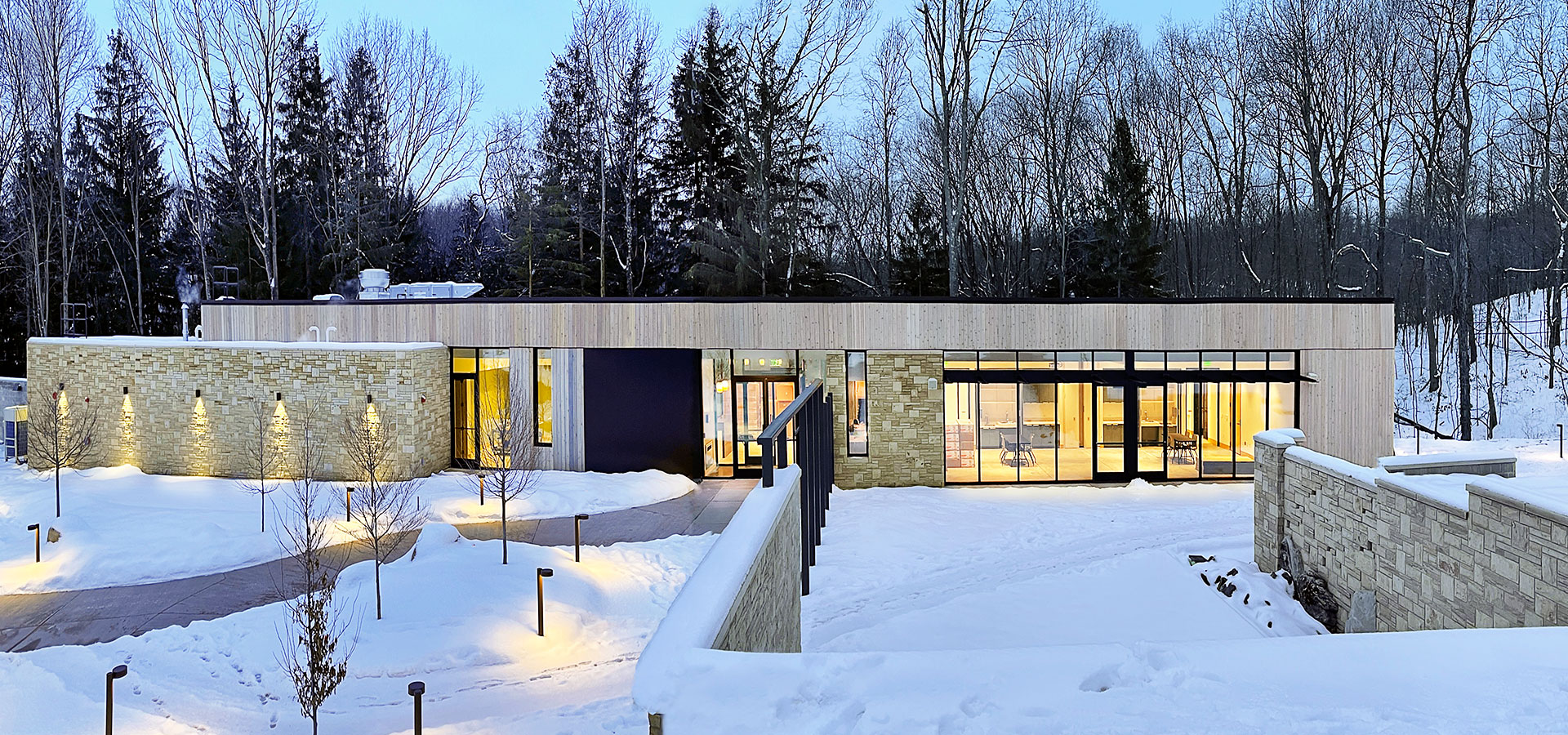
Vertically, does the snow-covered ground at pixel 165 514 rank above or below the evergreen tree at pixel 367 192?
below

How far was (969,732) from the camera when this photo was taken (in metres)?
2.91

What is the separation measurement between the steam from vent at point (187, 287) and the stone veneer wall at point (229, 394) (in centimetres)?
1368

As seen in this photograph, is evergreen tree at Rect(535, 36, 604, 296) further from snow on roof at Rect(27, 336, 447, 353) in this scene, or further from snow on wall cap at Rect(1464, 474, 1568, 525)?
snow on wall cap at Rect(1464, 474, 1568, 525)

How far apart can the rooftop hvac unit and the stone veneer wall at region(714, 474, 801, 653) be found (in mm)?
20212

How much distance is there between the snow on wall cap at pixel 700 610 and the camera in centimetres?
288

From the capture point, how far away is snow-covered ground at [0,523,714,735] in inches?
252

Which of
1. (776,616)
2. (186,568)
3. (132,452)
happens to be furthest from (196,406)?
(776,616)

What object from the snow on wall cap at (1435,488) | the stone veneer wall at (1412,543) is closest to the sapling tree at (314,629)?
the stone veneer wall at (1412,543)

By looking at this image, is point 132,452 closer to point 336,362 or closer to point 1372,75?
point 336,362

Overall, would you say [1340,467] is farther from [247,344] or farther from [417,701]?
[247,344]

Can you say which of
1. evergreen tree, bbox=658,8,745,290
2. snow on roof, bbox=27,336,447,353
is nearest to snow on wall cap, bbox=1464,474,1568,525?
snow on roof, bbox=27,336,447,353

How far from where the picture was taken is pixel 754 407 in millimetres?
15914

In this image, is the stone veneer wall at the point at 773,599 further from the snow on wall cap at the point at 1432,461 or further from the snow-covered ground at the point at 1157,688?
the snow on wall cap at the point at 1432,461

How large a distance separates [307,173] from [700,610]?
102 feet
